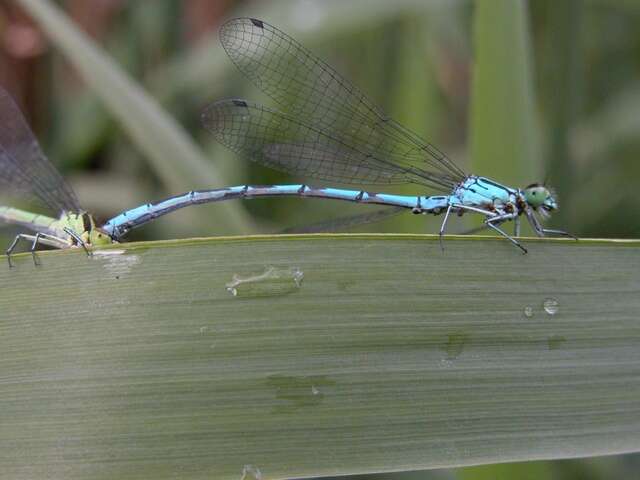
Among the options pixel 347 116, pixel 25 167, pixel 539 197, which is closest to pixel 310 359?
pixel 539 197

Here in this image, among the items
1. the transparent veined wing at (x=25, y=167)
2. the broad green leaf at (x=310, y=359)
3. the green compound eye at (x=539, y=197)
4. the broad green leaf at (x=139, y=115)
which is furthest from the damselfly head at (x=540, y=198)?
the transparent veined wing at (x=25, y=167)

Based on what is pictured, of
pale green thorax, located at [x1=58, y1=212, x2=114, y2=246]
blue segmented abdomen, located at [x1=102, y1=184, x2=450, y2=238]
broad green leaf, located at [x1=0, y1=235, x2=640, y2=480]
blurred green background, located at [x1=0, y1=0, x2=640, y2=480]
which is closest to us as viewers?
broad green leaf, located at [x1=0, y1=235, x2=640, y2=480]

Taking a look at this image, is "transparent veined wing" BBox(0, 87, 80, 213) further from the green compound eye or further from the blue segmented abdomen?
the green compound eye

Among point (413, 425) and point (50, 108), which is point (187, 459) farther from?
point (50, 108)

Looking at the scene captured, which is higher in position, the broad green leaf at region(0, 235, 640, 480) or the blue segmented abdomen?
the broad green leaf at region(0, 235, 640, 480)

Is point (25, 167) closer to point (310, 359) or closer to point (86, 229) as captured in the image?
point (86, 229)

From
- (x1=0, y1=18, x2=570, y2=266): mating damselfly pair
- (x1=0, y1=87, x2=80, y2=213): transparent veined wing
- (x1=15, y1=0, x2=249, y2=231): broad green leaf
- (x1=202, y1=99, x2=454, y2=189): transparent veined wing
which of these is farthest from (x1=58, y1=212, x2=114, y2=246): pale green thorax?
(x1=202, y1=99, x2=454, y2=189): transparent veined wing

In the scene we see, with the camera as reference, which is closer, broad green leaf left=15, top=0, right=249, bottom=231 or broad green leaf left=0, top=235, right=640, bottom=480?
broad green leaf left=0, top=235, right=640, bottom=480

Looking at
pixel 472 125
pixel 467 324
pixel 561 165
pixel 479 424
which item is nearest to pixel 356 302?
pixel 467 324

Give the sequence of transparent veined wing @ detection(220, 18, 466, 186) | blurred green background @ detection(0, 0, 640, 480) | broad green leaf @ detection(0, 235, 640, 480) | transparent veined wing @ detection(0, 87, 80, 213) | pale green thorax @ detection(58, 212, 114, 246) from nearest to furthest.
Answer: broad green leaf @ detection(0, 235, 640, 480) < pale green thorax @ detection(58, 212, 114, 246) < transparent veined wing @ detection(220, 18, 466, 186) < transparent veined wing @ detection(0, 87, 80, 213) < blurred green background @ detection(0, 0, 640, 480)
